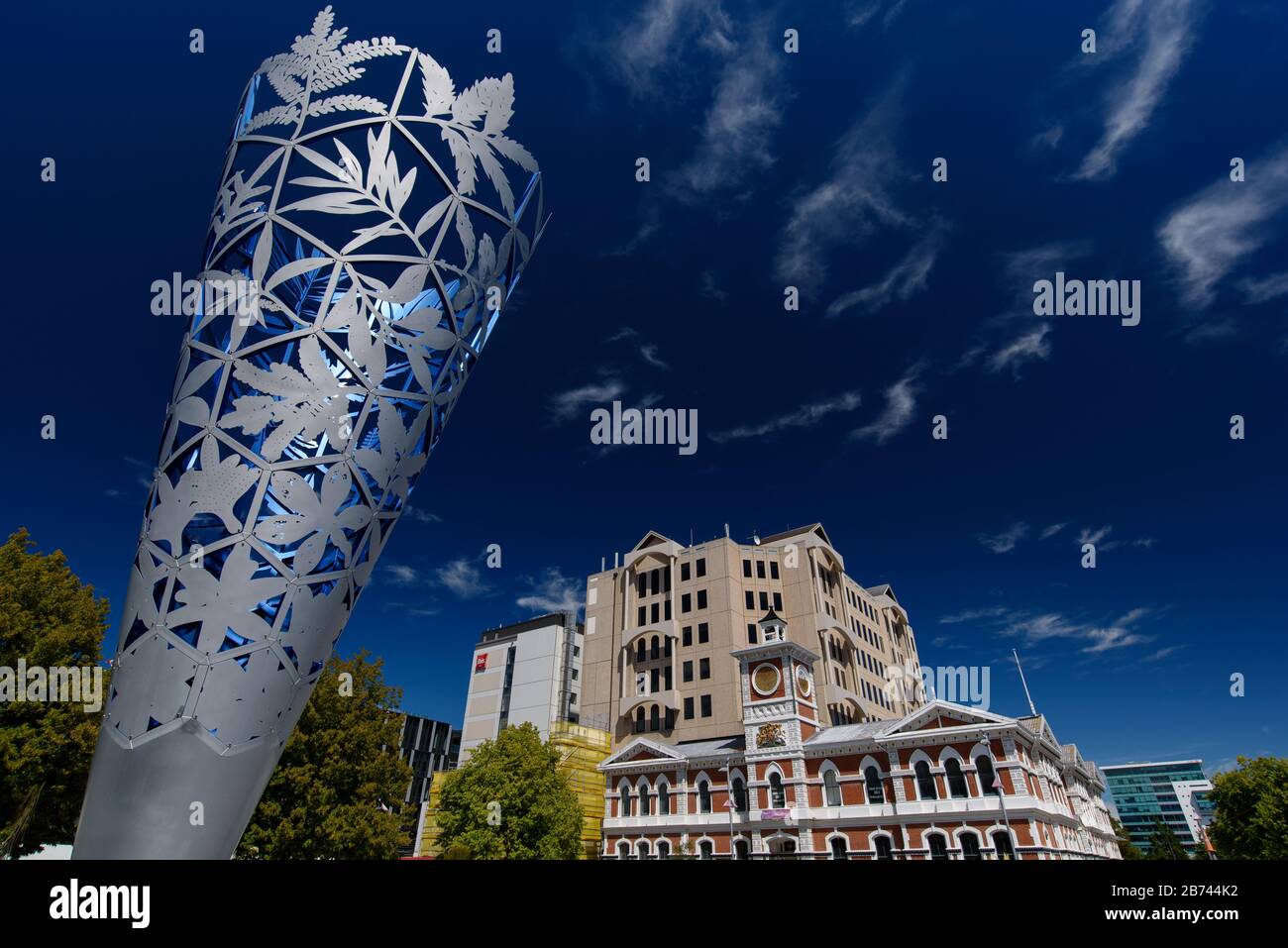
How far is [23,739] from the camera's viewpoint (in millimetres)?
18281

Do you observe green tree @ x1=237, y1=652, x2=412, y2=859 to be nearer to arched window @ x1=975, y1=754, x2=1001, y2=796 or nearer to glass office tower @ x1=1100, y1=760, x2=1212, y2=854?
arched window @ x1=975, y1=754, x2=1001, y2=796

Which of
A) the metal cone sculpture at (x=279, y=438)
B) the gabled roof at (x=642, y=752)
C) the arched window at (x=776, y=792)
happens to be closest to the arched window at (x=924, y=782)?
the arched window at (x=776, y=792)

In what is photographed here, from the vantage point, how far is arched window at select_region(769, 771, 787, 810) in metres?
38.4

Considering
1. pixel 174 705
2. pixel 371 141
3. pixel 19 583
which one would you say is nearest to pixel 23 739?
pixel 19 583

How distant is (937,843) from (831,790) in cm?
579

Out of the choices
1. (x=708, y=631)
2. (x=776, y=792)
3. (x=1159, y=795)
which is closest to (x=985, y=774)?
(x=776, y=792)

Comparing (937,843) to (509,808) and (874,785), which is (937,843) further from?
(509,808)

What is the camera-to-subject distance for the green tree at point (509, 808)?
33.6m

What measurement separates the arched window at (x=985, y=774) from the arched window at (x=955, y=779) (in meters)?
0.78

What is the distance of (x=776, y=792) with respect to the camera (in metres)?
38.9

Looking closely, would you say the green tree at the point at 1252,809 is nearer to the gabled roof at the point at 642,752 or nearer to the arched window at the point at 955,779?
the arched window at the point at 955,779
